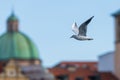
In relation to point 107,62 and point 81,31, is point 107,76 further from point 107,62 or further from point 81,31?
point 81,31

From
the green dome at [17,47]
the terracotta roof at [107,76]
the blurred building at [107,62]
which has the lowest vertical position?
the terracotta roof at [107,76]

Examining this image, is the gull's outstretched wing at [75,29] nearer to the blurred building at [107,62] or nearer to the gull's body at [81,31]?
the gull's body at [81,31]

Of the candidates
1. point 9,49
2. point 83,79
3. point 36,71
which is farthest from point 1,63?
point 83,79

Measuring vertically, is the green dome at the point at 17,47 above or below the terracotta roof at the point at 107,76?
above

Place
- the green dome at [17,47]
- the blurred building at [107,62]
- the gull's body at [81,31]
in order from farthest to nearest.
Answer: the green dome at [17,47], the blurred building at [107,62], the gull's body at [81,31]

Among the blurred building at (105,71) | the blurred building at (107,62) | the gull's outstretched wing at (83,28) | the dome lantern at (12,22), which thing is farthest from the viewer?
the dome lantern at (12,22)

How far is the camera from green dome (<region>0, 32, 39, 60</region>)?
470 feet

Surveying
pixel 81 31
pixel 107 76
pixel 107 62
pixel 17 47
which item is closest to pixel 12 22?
pixel 17 47

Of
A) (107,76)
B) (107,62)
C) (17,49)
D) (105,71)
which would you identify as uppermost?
(17,49)

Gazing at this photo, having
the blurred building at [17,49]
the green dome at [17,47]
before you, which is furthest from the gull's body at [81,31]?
the green dome at [17,47]

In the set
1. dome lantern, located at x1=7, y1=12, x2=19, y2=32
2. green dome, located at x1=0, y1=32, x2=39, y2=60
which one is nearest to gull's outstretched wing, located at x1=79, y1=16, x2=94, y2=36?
green dome, located at x1=0, y1=32, x2=39, y2=60

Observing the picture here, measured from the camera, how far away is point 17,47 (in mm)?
145750

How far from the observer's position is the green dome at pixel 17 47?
14325 cm

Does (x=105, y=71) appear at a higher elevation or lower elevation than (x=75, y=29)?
lower
